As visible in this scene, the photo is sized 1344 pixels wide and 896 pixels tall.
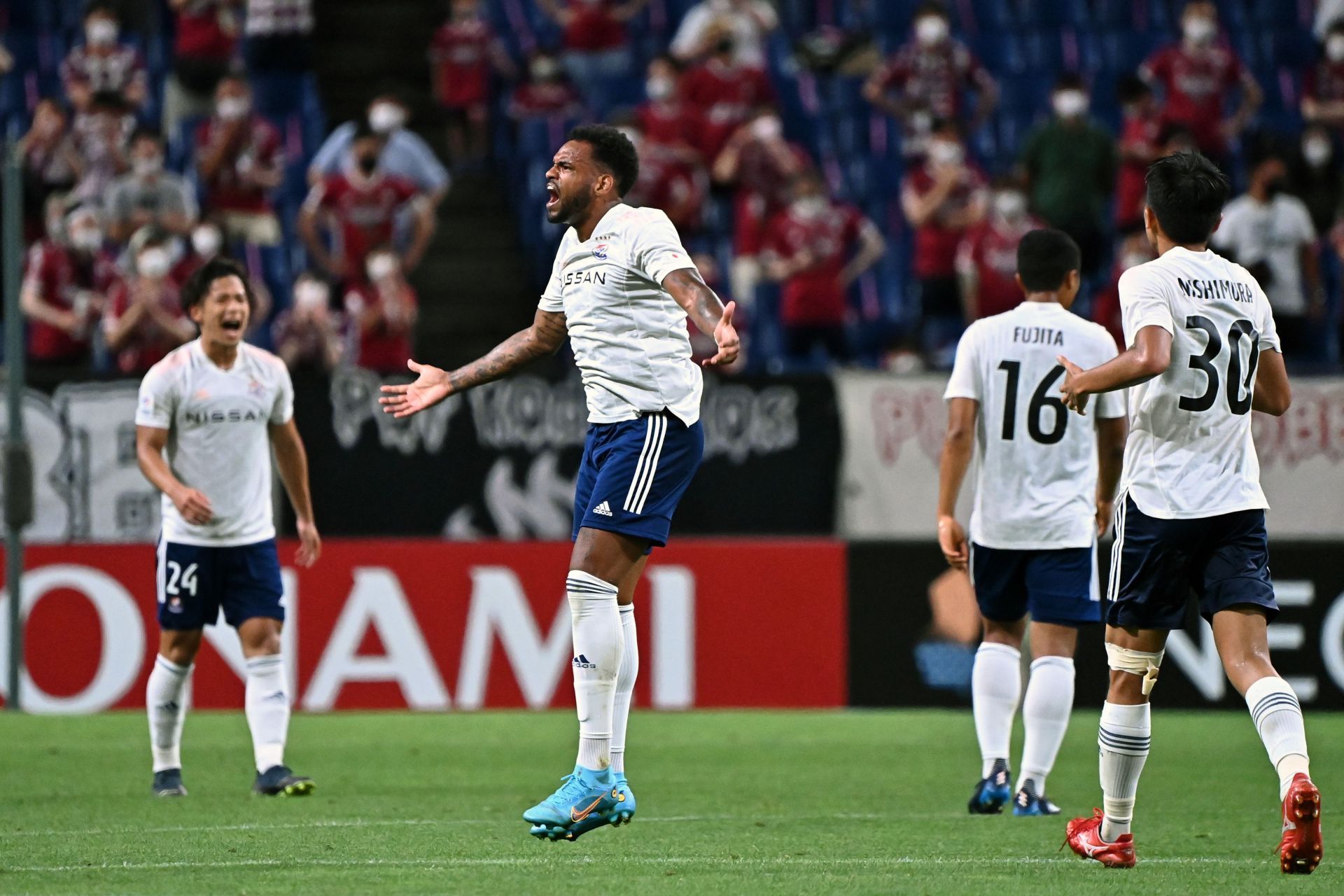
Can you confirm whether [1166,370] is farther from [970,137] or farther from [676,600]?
[970,137]

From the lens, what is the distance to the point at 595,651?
20.2 ft

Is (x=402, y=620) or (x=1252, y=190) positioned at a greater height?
(x=1252, y=190)

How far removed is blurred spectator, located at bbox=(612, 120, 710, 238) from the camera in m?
15.3

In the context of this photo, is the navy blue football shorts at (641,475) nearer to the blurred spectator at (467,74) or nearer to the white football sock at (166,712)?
the white football sock at (166,712)

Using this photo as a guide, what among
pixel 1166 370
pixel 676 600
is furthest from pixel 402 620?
pixel 1166 370

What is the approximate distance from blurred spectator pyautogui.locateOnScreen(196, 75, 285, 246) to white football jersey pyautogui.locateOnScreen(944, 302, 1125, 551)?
9.28 meters

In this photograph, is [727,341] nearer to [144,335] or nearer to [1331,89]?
[144,335]

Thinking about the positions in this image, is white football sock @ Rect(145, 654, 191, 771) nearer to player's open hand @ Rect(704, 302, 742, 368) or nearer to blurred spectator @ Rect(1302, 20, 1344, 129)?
player's open hand @ Rect(704, 302, 742, 368)

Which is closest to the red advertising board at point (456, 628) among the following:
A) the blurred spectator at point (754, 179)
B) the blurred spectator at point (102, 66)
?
the blurred spectator at point (754, 179)

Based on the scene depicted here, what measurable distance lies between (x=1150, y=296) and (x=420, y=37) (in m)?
13.9

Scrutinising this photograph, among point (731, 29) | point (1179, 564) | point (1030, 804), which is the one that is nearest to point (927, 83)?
point (731, 29)

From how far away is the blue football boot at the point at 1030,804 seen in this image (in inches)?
290

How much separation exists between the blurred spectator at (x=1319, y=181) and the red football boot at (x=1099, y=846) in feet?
35.8

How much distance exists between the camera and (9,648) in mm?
11750
